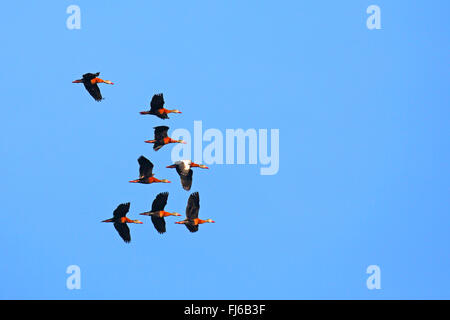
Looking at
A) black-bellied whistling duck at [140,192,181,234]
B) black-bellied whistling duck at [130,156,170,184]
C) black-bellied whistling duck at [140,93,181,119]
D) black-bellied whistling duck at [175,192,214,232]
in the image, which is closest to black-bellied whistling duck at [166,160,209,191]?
black-bellied whistling duck at [175,192,214,232]

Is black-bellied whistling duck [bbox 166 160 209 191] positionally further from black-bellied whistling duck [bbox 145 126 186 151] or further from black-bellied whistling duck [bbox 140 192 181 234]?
black-bellied whistling duck [bbox 140 192 181 234]

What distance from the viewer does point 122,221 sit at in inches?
1822

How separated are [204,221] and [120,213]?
337cm

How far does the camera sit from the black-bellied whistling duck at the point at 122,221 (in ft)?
150

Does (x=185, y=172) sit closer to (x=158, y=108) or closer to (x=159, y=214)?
(x=159, y=214)

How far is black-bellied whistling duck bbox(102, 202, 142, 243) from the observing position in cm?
4569

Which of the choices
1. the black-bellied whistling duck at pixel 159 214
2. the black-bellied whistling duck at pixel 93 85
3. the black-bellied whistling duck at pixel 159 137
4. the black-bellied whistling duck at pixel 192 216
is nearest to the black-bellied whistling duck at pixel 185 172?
the black-bellied whistling duck at pixel 192 216

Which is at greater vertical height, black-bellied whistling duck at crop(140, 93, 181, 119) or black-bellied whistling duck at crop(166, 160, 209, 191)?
black-bellied whistling duck at crop(140, 93, 181, 119)

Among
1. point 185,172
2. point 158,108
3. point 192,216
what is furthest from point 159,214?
point 158,108

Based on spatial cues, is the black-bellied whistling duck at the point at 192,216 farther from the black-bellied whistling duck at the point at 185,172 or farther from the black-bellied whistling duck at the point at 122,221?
the black-bellied whistling duck at the point at 122,221

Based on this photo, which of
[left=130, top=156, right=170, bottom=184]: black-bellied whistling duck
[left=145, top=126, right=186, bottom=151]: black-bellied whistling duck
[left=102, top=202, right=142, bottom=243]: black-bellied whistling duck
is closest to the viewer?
[left=102, top=202, right=142, bottom=243]: black-bellied whistling duck
